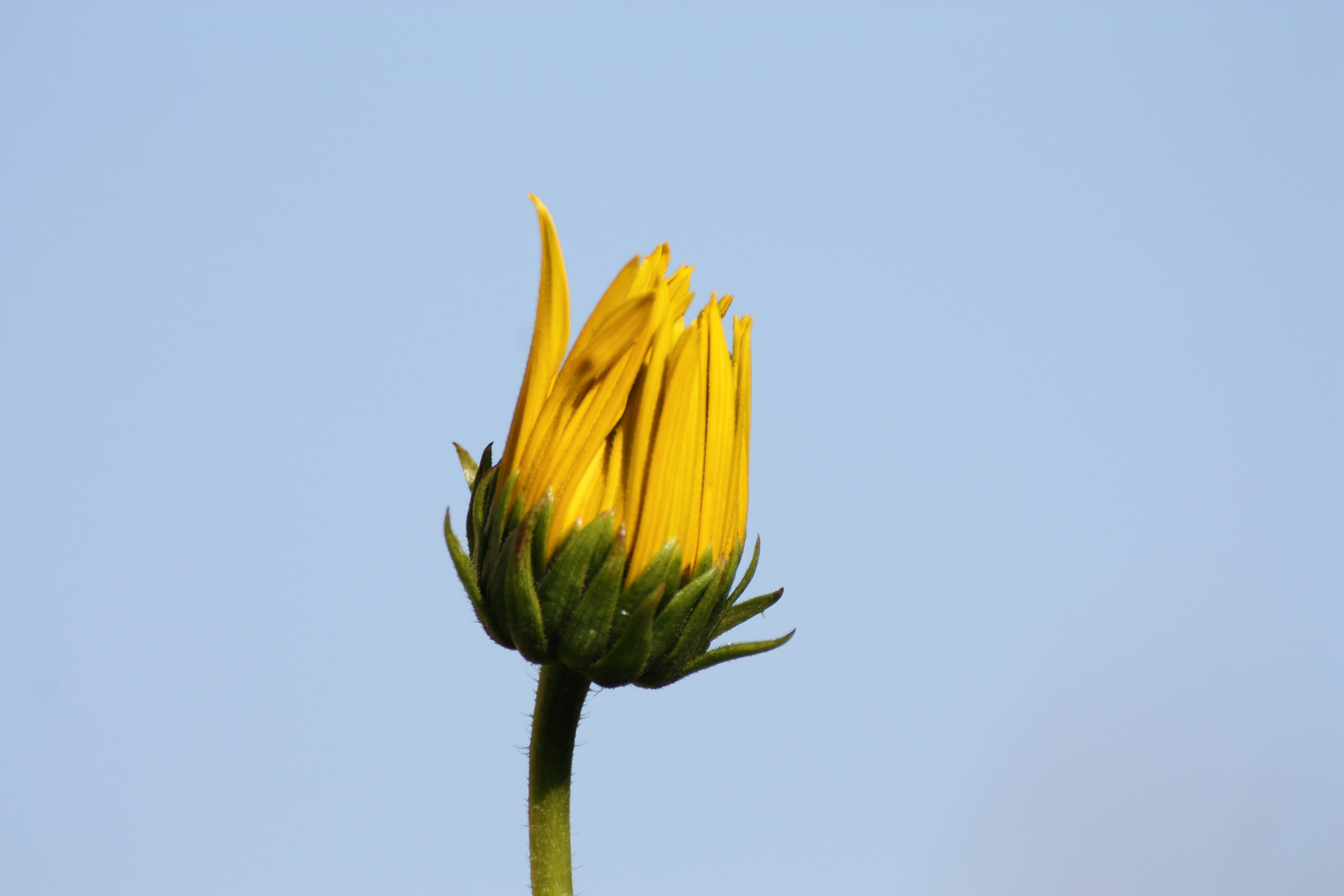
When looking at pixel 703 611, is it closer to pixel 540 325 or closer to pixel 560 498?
pixel 560 498

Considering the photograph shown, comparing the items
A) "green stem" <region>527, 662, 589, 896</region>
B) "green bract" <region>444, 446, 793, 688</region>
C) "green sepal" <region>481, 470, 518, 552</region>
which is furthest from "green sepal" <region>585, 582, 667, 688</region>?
"green sepal" <region>481, 470, 518, 552</region>

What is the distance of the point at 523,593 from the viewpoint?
130 inches

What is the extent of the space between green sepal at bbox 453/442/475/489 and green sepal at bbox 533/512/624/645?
0.39m

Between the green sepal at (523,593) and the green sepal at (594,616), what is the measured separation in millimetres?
46

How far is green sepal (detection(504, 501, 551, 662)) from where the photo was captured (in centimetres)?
328

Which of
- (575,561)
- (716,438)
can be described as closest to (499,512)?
(575,561)

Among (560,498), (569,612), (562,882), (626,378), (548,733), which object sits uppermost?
(626,378)

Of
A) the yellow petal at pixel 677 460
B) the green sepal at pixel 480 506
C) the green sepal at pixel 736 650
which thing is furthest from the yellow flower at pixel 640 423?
Answer: the green sepal at pixel 736 650

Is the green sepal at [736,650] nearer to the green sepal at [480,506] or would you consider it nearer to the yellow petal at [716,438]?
the yellow petal at [716,438]

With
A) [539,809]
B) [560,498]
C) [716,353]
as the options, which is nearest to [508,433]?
→ [560,498]

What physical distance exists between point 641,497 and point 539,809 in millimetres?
736

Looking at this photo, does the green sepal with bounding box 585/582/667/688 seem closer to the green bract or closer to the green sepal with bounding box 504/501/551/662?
the green bract

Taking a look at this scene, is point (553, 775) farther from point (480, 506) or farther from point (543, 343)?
point (543, 343)

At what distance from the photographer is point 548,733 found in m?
3.47
